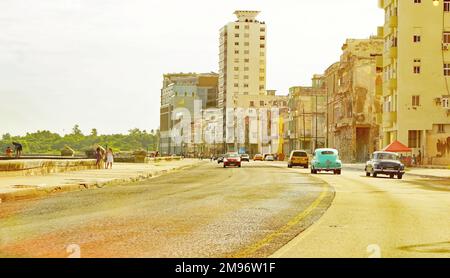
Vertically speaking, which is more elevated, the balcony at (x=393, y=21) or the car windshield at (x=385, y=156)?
the balcony at (x=393, y=21)

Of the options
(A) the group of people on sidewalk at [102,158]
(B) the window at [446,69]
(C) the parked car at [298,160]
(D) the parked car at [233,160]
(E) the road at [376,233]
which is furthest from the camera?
(B) the window at [446,69]

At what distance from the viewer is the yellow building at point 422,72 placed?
80.9 m

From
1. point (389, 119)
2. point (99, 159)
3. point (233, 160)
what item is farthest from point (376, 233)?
point (389, 119)

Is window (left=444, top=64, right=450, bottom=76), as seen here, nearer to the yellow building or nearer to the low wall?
the yellow building

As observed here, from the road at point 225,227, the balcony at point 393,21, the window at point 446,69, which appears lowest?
the road at point 225,227

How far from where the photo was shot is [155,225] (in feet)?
45.9

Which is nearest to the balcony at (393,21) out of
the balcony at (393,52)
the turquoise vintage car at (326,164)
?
the balcony at (393,52)

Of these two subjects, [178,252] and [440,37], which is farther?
[440,37]

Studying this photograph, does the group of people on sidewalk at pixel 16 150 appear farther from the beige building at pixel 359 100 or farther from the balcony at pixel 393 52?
the beige building at pixel 359 100

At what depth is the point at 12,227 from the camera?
13.5 metres

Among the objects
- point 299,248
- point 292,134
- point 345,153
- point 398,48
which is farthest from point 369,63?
point 299,248

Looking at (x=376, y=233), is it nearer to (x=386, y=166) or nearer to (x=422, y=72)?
(x=386, y=166)
